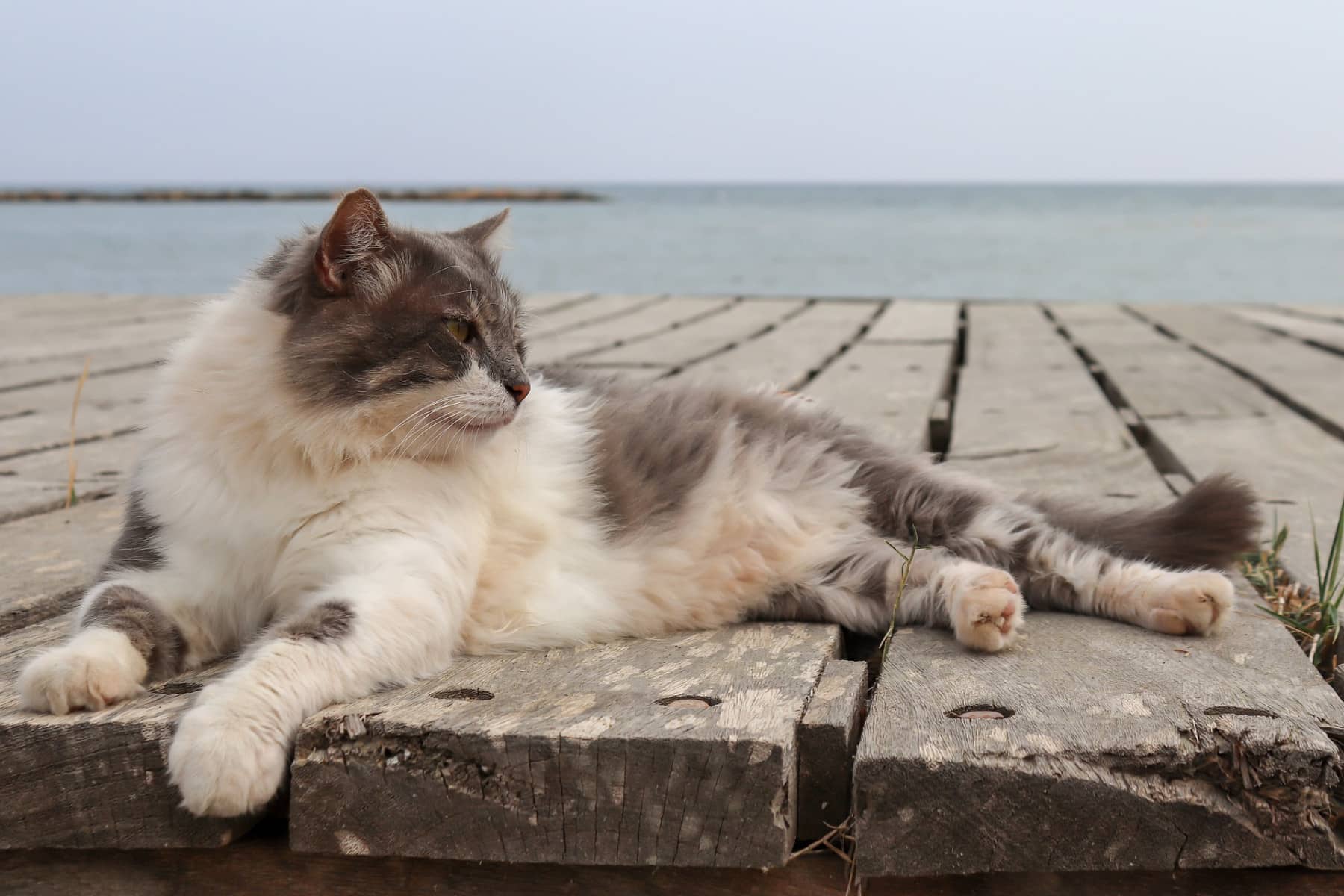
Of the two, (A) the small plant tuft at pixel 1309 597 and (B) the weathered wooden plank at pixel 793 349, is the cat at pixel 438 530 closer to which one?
(A) the small plant tuft at pixel 1309 597

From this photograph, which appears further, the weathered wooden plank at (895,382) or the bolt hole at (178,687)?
the weathered wooden plank at (895,382)

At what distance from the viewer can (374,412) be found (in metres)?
2.06

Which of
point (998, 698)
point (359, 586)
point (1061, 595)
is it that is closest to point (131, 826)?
point (359, 586)

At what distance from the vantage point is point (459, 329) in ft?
7.13

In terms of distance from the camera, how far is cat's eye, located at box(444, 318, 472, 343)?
2148mm

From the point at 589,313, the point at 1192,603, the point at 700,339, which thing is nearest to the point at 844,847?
the point at 1192,603

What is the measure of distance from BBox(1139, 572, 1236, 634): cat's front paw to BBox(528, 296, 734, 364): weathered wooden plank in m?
3.13

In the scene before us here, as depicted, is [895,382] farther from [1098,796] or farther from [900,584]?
[1098,796]

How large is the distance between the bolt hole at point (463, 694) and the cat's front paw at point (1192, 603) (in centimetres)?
122

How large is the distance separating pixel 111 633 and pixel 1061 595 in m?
1.74

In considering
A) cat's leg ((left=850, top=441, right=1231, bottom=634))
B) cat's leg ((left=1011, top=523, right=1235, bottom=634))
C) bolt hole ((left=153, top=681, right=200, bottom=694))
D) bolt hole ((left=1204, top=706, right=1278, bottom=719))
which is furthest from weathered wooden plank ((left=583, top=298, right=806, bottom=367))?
bolt hole ((left=1204, top=706, right=1278, bottom=719))

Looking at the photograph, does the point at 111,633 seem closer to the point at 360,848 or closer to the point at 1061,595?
the point at 360,848

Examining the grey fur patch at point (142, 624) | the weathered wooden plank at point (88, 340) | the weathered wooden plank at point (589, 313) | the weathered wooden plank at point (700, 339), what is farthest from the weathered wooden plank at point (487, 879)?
the weathered wooden plank at point (589, 313)

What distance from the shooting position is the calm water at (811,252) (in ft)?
51.1
